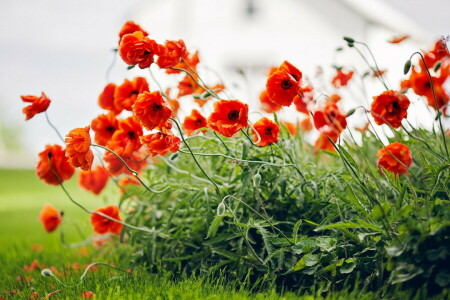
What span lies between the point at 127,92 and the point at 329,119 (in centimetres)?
83

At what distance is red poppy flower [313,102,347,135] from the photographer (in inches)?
54.1

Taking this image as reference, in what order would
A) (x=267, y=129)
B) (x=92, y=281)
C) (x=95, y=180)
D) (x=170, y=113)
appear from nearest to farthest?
(x=170, y=113), (x=267, y=129), (x=92, y=281), (x=95, y=180)

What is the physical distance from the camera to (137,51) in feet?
5.16

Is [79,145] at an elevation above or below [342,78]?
below

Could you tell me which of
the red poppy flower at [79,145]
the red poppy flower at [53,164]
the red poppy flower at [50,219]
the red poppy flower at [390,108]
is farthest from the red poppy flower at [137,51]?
the red poppy flower at [50,219]

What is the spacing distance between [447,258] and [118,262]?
4.44 feet

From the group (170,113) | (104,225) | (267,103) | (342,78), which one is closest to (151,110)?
(170,113)

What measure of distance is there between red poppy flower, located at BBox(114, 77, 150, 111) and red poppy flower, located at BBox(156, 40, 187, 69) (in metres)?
0.24

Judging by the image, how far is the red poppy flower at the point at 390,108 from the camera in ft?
4.83

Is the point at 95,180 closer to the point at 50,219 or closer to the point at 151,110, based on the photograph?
the point at 50,219

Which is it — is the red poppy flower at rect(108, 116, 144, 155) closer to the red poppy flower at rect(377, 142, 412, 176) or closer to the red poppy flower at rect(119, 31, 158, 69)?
the red poppy flower at rect(119, 31, 158, 69)

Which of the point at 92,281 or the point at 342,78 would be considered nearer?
the point at 92,281

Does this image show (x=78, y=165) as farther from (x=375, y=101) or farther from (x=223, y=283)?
(x=375, y=101)

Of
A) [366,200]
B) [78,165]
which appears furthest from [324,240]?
[78,165]
